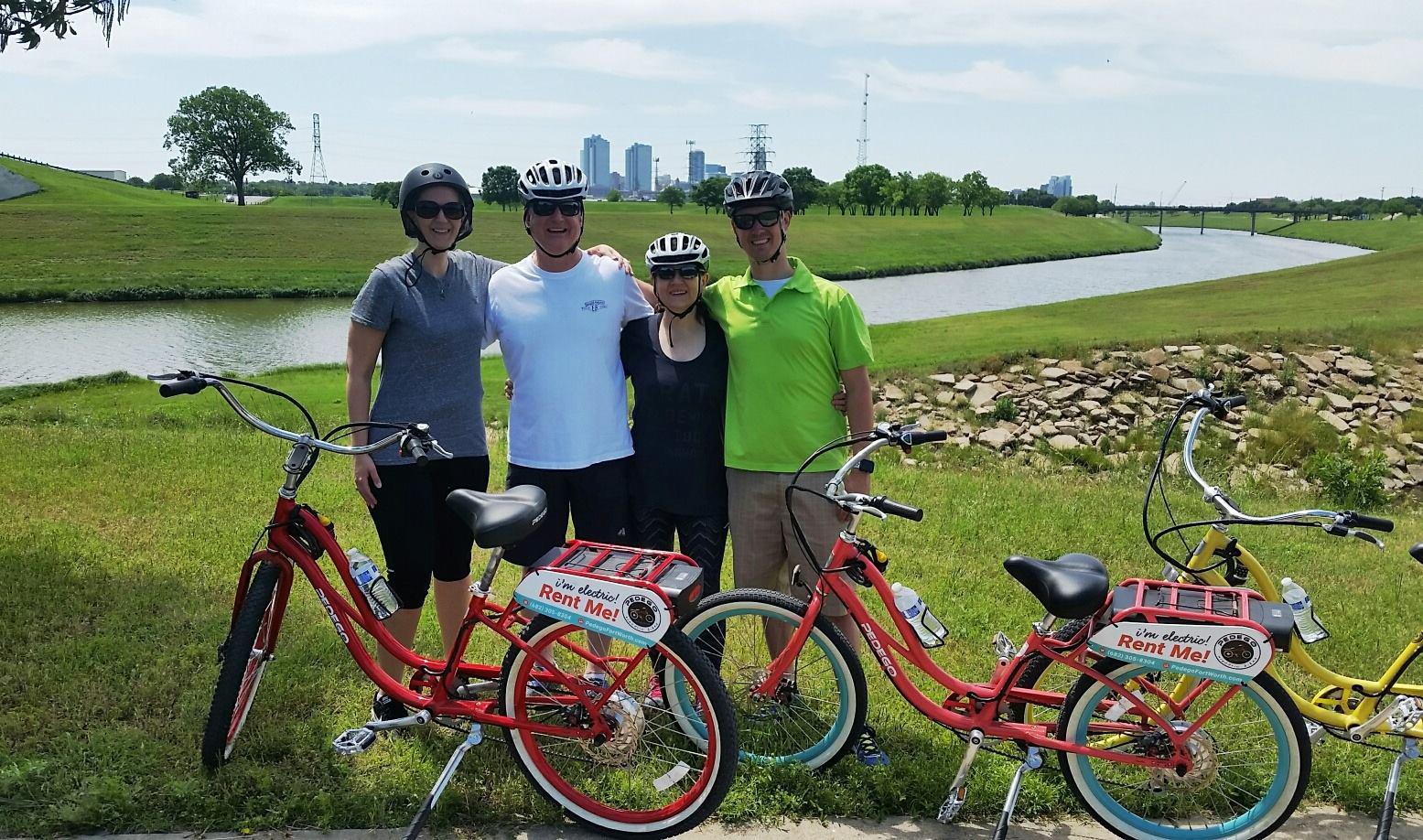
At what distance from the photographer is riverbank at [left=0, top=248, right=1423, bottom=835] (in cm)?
374

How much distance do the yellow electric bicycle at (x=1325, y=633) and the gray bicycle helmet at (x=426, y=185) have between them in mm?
3031

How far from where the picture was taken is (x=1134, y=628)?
336cm

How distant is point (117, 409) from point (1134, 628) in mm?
14647

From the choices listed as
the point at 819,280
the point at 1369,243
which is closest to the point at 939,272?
the point at 1369,243

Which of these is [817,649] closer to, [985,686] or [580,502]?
[985,686]

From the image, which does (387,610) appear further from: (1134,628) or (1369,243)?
(1369,243)

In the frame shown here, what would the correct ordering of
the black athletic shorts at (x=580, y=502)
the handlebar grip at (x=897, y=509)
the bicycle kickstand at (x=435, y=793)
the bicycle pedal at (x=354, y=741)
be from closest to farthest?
the handlebar grip at (x=897, y=509)
the bicycle kickstand at (x=435, y=793)
the bicycle pedal at (x=354, y=741)
the black athletic shorts at (x=580, y=502)

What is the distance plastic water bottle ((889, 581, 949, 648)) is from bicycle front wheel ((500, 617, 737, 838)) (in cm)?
78

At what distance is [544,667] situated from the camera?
3682 millimetres

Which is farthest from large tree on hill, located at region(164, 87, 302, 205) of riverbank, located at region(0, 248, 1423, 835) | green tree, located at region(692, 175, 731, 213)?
riverbank, located at region(0, 248, 1423, 835)

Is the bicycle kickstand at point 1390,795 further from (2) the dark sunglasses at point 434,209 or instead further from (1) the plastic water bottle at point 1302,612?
(2) the dark sunglasses at point 434,209

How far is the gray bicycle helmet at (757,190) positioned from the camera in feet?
13.3

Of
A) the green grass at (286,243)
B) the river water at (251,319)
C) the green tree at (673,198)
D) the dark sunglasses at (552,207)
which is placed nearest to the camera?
the dark sunglasses at (552,207)

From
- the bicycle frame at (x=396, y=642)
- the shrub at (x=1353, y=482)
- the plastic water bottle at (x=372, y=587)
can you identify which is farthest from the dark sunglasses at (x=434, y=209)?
the shrub at (x=1353, y=482)
